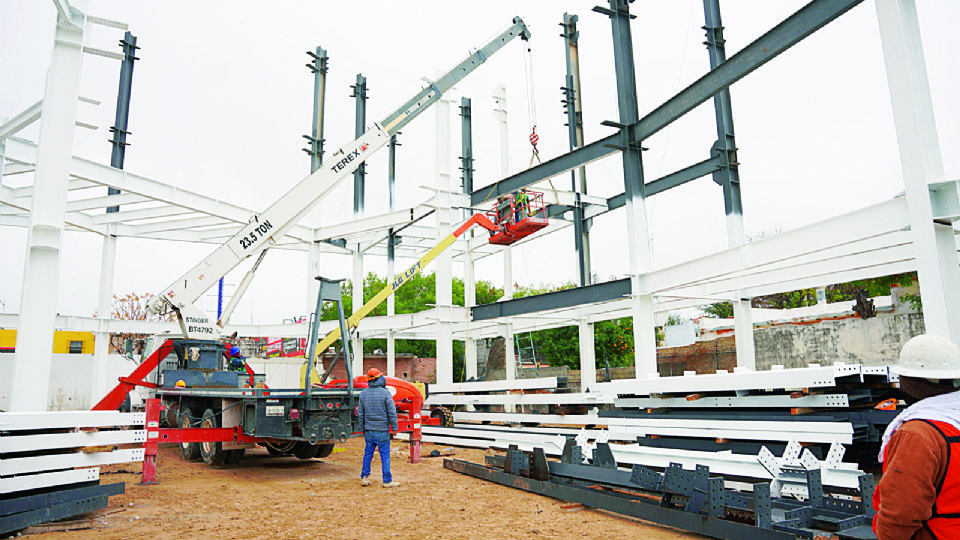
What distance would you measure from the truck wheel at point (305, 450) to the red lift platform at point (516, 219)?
694 cm

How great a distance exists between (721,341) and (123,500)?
25158 mm

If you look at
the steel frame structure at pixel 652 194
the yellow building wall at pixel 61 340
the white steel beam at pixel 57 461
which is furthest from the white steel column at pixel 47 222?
the yellow building wall at pixel 61 340

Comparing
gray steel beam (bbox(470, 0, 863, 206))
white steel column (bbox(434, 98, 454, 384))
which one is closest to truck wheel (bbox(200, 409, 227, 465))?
white steel column (bbox(434, 98, 454, 384))

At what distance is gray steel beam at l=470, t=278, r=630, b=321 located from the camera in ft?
51.2

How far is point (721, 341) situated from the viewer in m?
28.2

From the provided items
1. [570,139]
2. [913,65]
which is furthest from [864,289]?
[913,65]

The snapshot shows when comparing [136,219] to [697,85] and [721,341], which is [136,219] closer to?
[697,85]

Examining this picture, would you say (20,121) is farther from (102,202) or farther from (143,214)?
(143,214)

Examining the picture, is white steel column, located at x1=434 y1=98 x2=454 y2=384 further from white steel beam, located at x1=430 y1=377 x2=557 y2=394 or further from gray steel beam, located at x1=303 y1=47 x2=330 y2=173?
gray steel beam, located at x1=303 y1=47 x2=330 y2=173

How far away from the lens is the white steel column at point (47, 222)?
758 centimetres

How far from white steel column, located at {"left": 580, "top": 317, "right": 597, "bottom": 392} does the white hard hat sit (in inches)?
735

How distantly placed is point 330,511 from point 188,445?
6595mm

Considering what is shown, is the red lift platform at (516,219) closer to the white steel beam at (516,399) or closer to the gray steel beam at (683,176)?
the gray steel beam at (683,176)

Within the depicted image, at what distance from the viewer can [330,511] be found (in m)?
8.11
